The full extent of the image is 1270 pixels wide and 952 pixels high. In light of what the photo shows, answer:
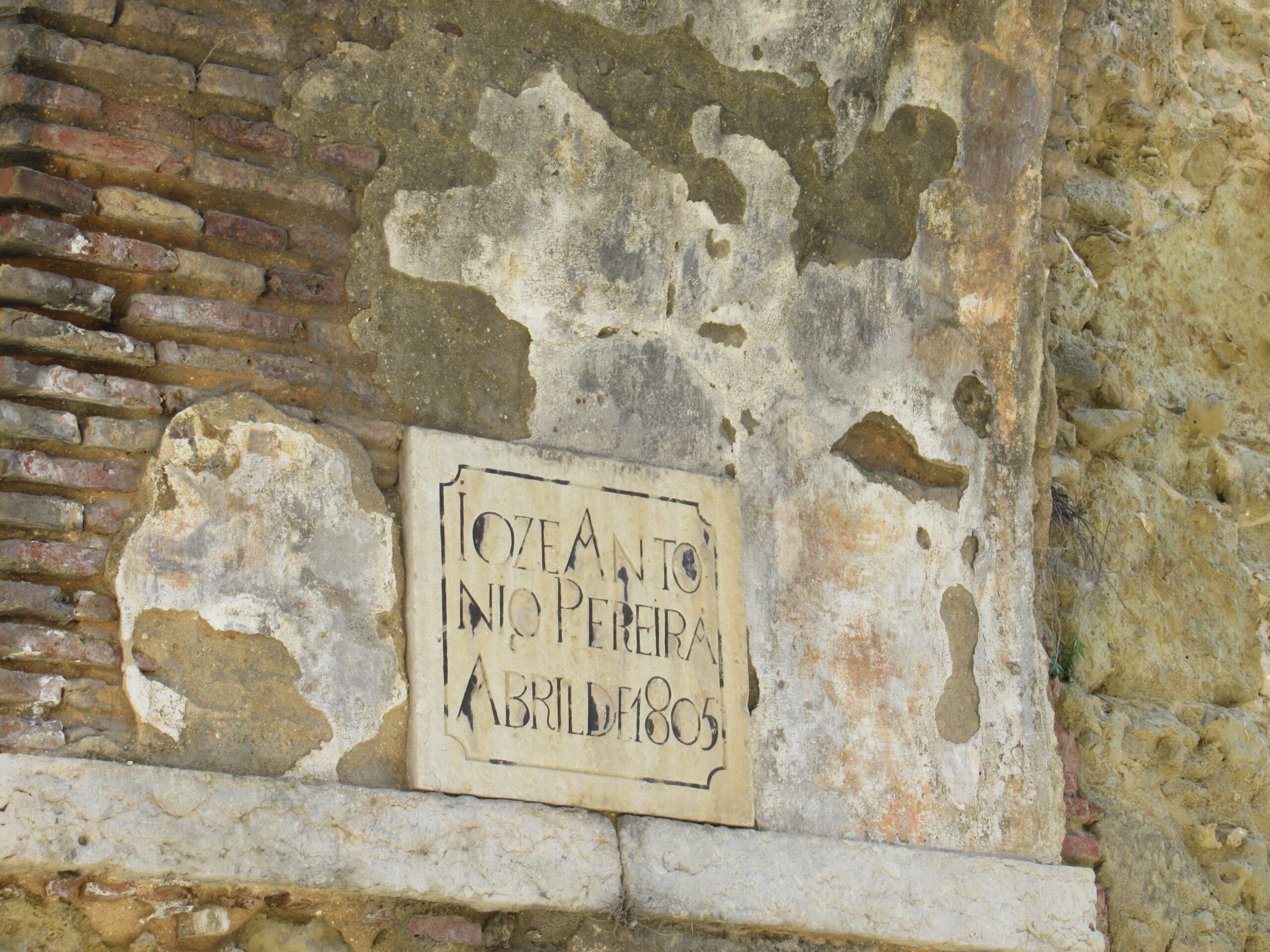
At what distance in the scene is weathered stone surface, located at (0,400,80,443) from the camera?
288cm

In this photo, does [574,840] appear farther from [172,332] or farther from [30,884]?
[172,332]

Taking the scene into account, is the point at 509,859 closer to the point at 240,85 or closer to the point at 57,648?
the point at 57,648

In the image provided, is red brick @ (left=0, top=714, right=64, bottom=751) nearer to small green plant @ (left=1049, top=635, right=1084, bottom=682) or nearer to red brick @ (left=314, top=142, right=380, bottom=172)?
red brick @ (left=314, top=142, right=380, bottom=172)

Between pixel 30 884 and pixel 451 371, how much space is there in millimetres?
1299

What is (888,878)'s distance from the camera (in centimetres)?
349

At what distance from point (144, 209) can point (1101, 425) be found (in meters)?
2.58

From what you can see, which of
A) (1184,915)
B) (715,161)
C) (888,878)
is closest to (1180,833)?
(1184,915)

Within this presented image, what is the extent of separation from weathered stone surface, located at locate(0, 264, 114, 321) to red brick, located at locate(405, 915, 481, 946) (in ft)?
4.23

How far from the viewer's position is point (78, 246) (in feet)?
9.82

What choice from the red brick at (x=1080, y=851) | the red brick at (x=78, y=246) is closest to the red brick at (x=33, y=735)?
the red brick at (x=78, y=246)

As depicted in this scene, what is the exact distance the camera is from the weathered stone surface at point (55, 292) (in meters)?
2.93

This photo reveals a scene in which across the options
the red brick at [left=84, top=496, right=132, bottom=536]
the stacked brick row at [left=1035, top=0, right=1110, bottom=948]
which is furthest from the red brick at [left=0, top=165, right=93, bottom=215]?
the stacked brick row at [left=1035, top=0, right=1110, bottom=948]

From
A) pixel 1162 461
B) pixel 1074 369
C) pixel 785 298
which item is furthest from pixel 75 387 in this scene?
pixel 1162 461

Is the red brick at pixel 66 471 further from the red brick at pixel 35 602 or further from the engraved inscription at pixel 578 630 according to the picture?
the engraved inscription at pixel 578 630
